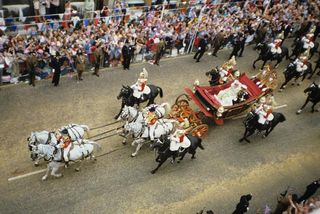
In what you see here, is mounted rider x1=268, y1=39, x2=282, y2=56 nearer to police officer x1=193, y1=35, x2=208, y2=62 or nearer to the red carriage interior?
police officer x1=193, y1=35, x2=208, y2=62

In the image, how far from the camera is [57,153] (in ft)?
31.7

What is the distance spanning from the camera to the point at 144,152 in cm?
1189

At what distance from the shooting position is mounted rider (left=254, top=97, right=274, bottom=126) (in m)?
12.3

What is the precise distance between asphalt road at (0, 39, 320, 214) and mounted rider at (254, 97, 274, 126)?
1.23 metres

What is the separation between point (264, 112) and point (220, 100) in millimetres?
1527

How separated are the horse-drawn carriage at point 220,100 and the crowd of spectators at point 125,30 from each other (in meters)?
4.04

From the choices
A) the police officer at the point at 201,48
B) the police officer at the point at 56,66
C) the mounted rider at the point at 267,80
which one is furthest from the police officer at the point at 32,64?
the mounted rider at the point at 267,80

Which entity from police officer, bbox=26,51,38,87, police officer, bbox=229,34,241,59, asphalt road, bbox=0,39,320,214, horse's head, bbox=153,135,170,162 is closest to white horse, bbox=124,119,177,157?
horse's head, bbox=153,135,170,162

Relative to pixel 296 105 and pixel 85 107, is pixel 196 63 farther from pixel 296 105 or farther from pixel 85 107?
pixel 85 107

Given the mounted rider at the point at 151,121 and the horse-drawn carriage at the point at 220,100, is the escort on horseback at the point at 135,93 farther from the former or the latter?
the horse-drawn carriage at the point at 220,100

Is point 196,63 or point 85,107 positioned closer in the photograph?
point 85,107

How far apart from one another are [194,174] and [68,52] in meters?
6.49

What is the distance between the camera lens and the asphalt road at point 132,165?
400 inches

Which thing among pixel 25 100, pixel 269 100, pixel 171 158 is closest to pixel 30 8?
pixel 25 100
